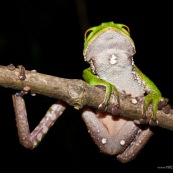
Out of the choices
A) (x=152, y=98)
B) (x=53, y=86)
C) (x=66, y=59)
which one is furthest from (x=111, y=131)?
(x=66, y=59)

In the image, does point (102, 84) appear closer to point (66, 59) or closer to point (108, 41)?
point (108, 41)

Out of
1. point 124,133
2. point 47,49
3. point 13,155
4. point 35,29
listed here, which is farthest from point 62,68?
point 124,133

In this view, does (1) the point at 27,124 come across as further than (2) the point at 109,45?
Yes

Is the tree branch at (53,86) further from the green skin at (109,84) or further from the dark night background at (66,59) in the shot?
the dark night background at (66,59)

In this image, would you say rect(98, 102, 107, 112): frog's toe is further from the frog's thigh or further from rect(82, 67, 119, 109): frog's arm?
the frog's thigh

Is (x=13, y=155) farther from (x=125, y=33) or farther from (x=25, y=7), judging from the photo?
(x=125, y=33)

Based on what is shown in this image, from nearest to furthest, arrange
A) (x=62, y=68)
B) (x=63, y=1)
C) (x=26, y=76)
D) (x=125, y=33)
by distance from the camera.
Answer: (x=26, y=76), (x=125, y=33), (x=62, y=68), (x=63, y=1)

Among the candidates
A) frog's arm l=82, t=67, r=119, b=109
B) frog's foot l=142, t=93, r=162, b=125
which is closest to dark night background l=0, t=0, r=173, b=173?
frog's arm l=82, t=67, r=119, b=109
